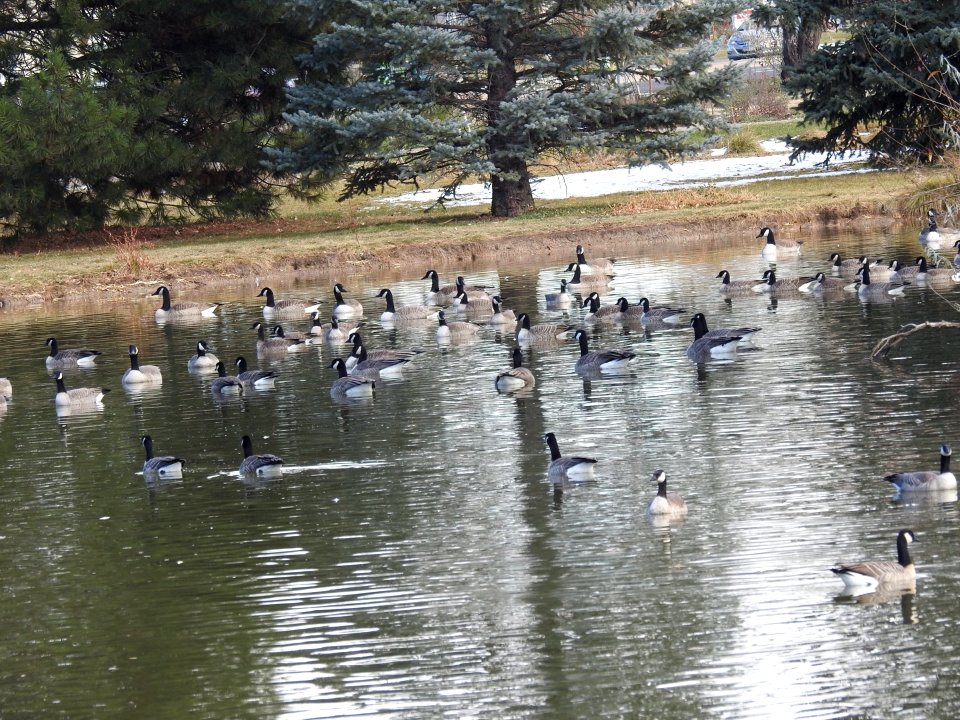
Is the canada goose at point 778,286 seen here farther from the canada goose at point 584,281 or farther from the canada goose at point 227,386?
the canada goose at point 227,386

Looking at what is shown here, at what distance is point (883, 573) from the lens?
10.8 metres

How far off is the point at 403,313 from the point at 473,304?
1.40 meters

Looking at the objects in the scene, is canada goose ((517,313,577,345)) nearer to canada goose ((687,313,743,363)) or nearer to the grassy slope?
Result: canada goose ((687,313,743,363))

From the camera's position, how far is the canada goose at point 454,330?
1016 inches

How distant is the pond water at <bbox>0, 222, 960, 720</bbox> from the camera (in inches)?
387

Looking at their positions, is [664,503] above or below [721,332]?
below

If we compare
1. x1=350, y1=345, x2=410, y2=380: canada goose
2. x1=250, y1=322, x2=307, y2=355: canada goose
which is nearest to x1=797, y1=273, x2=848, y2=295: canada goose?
x1=350, y1=345, x2=410, y2=380: canada goose

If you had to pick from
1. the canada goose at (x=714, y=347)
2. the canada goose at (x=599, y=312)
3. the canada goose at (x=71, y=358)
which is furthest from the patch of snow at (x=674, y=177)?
the canada goose at (x=714, y=347)

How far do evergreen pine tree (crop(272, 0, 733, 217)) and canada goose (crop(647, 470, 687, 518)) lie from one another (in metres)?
26.8

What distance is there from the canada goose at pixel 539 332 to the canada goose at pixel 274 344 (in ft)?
13.7

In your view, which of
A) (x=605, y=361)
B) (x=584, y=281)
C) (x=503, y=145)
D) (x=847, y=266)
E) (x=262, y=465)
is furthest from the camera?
(x=503, y=145)

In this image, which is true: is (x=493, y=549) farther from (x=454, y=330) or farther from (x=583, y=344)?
(x=454, y=330)

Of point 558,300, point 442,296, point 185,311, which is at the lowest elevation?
point 558,300

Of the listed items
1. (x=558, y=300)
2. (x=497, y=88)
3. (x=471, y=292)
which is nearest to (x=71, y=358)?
(x=471, y=292)
